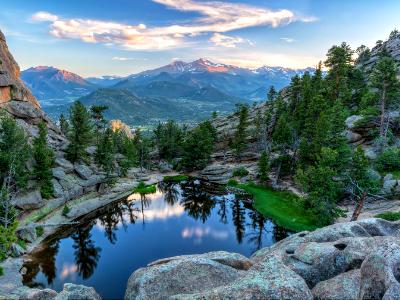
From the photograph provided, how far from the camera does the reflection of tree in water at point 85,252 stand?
167ft

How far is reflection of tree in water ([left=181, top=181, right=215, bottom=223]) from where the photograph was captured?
7750cm

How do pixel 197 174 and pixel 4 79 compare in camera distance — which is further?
pixel 197 174

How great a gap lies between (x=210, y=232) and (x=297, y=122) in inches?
1950

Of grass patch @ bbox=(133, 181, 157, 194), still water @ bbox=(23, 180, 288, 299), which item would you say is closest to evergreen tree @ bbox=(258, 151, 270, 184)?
still water @ bbox=(23, 180, 288, 299)

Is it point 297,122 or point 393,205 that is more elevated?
point 297,122

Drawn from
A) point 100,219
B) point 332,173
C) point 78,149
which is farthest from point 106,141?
point 332,173

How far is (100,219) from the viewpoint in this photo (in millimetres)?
73188

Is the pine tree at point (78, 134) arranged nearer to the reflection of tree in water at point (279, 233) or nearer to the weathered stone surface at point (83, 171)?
the weathered stone surface at point (83, 171)

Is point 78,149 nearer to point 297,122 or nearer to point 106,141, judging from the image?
point 106,141

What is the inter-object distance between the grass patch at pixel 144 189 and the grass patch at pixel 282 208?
1157 inches

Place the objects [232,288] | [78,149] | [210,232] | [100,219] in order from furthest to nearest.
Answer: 1. [78,149]
2. [100,219]
3. [210,232]
4. [232,288]

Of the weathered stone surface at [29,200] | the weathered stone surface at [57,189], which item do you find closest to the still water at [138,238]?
the weathered stone surface at [57,189]

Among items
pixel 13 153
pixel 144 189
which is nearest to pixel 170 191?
pixel 144 189

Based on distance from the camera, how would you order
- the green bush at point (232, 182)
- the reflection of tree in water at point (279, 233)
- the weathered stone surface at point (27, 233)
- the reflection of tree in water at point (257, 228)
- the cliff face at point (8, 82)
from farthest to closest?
the green bush at point (232, 182)
the cliff face at point (8, 82)
the reflection of tree in water at point (279, 233)
the reflection of tree in water at point (257, 228)
the weathered stone surface at point (27, 233)
